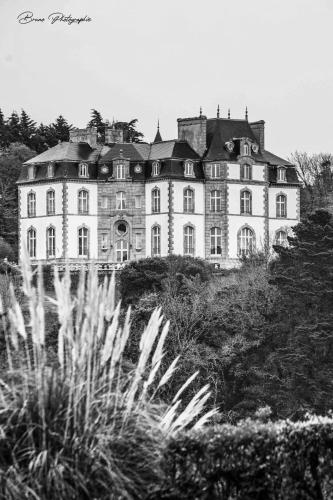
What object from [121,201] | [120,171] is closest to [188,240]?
[121,201]

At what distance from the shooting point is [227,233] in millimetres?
74625

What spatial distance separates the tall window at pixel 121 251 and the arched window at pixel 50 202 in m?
4.07

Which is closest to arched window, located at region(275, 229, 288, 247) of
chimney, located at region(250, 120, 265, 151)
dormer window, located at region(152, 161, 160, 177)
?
chimney, located at region(250, 120, 265, 151)

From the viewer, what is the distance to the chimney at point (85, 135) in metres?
79.1

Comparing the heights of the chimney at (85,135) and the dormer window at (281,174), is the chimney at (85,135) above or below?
above

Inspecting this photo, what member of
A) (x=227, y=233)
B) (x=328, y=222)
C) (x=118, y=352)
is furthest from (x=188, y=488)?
(x=227, y=233)

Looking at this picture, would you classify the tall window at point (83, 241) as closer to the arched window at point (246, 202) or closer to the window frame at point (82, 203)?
the window frame at point (82, 203)

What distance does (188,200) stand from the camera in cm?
7494

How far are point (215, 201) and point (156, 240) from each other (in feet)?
13.5

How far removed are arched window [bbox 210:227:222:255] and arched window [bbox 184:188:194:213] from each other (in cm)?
172

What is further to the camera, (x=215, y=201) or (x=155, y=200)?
(x=215, y=201)

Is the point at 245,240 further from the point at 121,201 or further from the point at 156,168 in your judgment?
the point at 121,201

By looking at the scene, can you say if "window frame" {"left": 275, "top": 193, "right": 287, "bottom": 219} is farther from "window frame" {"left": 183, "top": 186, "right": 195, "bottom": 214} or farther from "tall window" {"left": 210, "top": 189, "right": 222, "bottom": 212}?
"window frame" {"left": 183, "top": 186, "right": 195, "bottom": 214}

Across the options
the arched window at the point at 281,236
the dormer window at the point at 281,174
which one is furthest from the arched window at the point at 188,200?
the dormer window at the point at 281,174
